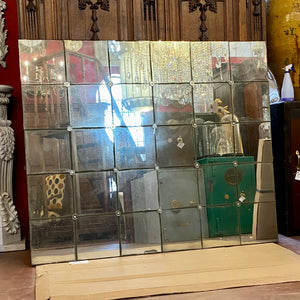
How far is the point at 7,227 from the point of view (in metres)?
2.43

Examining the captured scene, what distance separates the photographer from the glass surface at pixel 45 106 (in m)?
2.11

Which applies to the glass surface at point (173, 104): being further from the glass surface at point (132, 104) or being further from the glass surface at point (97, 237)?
the glass surface at point (97, 237)

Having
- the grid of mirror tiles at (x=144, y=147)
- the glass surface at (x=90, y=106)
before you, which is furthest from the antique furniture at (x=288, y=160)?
the glass surface at (x=90, y=106)

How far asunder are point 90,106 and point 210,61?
2.32ft

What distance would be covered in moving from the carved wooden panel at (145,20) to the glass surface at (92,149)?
56 centimetres

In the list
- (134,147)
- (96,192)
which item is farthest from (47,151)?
(134,147)

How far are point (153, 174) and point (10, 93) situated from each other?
1002mm

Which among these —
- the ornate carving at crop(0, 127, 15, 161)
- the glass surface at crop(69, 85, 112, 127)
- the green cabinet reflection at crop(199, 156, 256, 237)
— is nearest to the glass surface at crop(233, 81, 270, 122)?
the green cabinet reflection at crop(199, 156, 256, 237)

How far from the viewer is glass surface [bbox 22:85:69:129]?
2109 millimetres

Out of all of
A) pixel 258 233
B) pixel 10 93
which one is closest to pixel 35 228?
pixel 10 93

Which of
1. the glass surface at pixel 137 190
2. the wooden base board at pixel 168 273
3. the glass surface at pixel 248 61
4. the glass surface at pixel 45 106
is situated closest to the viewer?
the wooden base board at pixel 168 273

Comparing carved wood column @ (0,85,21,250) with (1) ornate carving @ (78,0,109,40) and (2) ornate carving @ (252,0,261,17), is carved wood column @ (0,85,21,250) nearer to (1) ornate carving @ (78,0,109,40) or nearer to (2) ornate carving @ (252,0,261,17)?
(1) ornate carving @ (78,0,109,40)

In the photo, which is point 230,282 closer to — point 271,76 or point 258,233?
point 258,233

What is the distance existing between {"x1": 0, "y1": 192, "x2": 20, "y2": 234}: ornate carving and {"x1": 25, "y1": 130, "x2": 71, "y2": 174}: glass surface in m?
0.42
